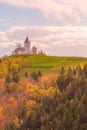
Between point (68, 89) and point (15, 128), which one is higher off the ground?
point (68, 89)

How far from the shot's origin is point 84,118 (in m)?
86.5

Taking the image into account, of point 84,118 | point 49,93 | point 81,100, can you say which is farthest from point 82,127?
point 49,93

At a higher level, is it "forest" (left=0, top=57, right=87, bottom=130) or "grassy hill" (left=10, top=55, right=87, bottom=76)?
"grassy hill" (left=10, top=55, right=87, bottom=76)

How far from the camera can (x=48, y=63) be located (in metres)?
170

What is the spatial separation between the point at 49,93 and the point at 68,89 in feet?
15.8

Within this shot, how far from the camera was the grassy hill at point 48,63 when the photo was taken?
158 meters

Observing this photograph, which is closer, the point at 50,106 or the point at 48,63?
the point at 50,106

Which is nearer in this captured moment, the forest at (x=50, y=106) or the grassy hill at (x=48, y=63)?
the forest at (x=50, y=106)

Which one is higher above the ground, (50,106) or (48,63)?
(48,63)

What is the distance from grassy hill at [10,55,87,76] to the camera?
158 metres

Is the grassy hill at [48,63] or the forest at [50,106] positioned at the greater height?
the grassy hill at [48,63]

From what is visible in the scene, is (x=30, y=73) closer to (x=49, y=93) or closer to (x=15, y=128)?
(x=49, y=93)

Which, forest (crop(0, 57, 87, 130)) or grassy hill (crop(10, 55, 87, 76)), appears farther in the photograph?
grassy hill (crop(10, 55, 87, 76))

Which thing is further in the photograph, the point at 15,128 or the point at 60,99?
the point at 60,99
